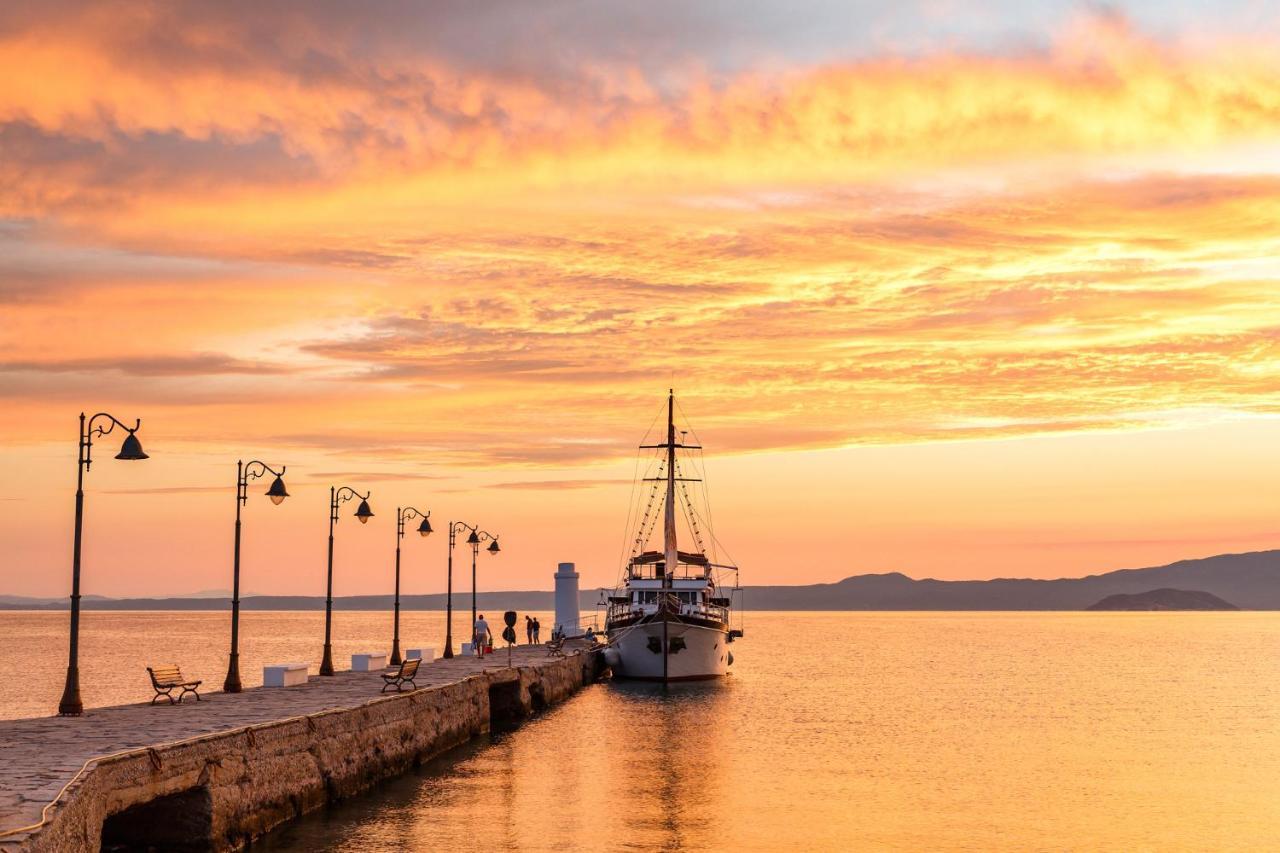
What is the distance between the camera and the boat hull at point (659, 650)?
269 ft

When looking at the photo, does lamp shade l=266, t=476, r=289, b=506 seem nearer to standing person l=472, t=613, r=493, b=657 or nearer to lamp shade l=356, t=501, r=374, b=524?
lamp shade l=356, t=501, r=374, b=524

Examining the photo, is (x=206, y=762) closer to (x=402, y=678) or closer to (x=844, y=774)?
(x=402, y=678)

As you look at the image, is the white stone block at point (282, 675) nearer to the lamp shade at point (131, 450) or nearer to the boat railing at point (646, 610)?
the lamp shade at point (131, 450)

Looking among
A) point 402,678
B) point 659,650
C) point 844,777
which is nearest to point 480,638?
point 659,650

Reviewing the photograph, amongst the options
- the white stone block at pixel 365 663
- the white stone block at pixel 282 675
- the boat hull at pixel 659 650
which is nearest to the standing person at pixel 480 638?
the boat hull at pixel 659 650

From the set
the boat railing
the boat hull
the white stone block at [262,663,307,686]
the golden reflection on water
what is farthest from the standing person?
the white stone block at [262,663,307,686]

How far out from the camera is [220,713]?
31656 mm

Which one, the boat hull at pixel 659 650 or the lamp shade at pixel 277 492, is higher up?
the lamp shade at pixel 277 492

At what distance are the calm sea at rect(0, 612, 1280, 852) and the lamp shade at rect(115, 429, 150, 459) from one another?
840 cm

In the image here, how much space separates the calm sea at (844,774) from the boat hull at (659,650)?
7.46ft

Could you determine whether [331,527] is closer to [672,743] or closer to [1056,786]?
[672,743]

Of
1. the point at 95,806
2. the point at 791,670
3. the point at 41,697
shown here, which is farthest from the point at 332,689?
the point at 791,670

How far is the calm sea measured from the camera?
31.3m

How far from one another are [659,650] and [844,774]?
39.3 meters
